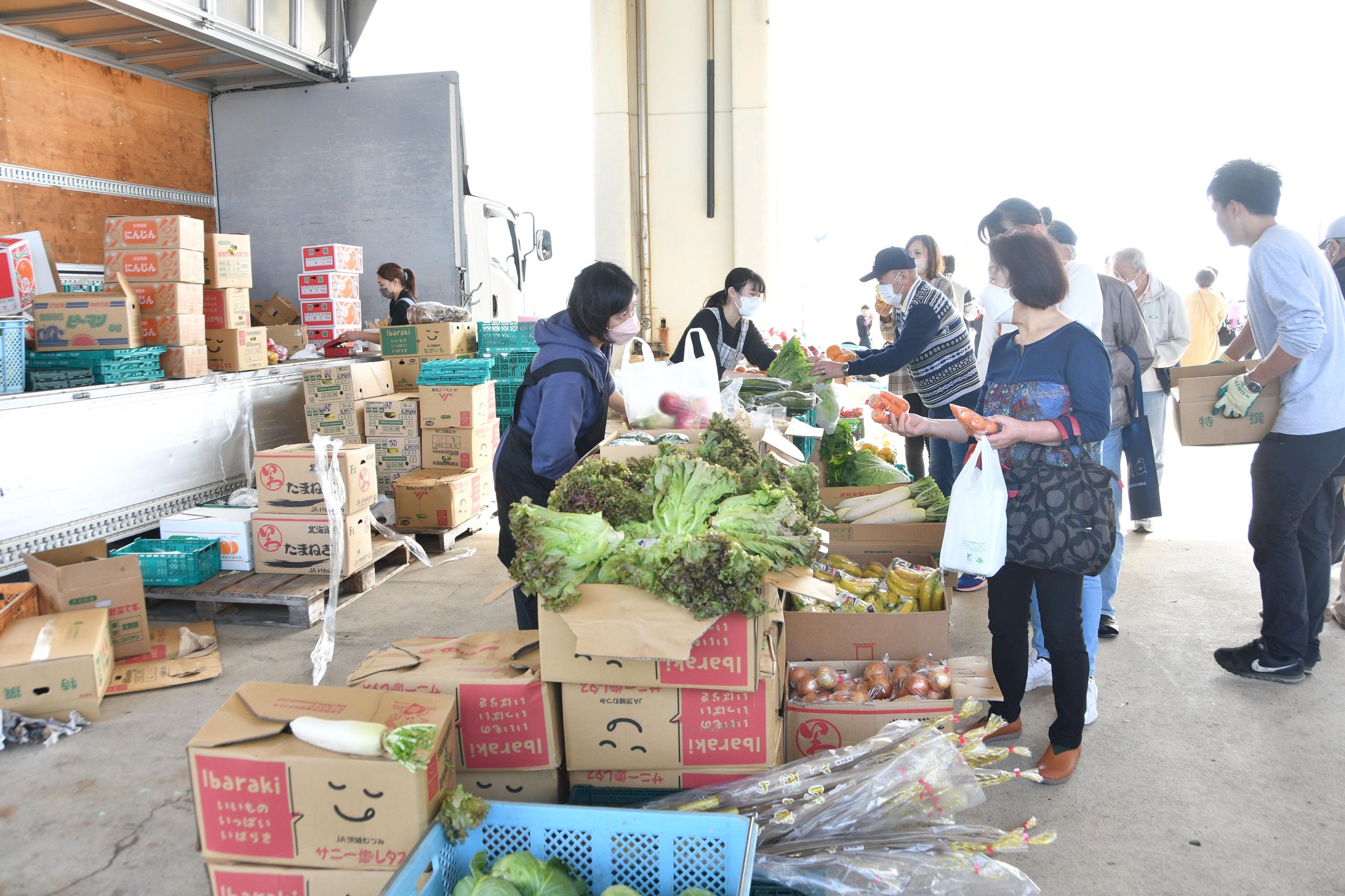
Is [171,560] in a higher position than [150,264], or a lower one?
lower

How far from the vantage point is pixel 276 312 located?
8102mm

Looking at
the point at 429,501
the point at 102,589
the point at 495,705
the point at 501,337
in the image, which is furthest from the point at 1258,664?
the point at 501,337

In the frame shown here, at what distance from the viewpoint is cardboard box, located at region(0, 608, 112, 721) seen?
126 inches

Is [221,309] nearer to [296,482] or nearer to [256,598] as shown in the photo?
[296,482]

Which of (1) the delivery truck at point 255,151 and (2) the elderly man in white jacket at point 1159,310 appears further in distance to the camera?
(1) the delivery truck at point 255,151

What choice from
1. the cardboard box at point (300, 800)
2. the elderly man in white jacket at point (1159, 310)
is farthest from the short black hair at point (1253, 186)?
the cardboard box at point (300, 800)

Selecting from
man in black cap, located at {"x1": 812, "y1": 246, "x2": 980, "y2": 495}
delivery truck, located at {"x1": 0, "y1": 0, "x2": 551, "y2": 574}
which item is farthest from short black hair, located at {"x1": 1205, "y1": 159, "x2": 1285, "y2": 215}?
delivery truck, located at {"x1": 0, "y1": 0, "x2": 551, "y2": 574}

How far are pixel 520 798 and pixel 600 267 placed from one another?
1719 millimetres

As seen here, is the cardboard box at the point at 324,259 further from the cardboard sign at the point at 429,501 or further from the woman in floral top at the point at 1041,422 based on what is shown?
the woman in floral top at the point at 1041,422

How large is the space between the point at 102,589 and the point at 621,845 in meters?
3.15

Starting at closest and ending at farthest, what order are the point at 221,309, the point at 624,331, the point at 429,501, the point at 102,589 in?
1. the point at 624,331
2. the point at 102,589
3. the point at 221,309
4. the point at 429,501

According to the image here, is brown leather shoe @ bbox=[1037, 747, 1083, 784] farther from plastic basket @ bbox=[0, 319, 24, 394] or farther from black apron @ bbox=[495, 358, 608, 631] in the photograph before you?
plastic basket @ bbox=[0, 319, 24, 394]

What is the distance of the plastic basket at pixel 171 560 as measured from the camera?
4332 mm

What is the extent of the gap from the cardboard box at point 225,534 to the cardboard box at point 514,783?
3.09m
